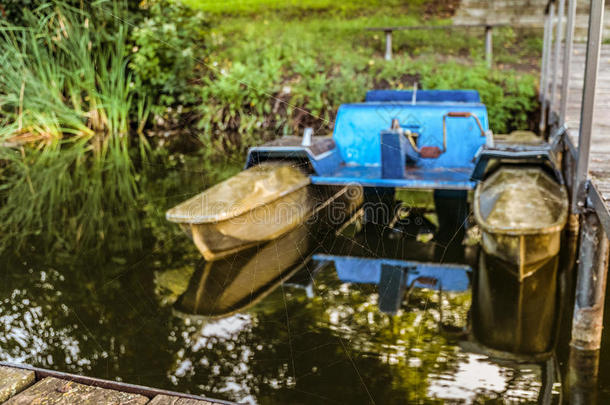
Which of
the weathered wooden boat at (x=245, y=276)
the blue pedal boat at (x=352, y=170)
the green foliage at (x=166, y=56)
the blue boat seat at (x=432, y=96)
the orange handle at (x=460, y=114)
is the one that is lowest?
the weathered wooden boat at (x=245, y=276)

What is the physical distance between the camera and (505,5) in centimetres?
1187

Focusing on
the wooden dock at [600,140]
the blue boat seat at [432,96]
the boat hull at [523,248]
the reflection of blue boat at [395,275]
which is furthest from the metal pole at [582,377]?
the blue boat seat at [432,96]

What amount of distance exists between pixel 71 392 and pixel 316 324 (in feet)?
5.55

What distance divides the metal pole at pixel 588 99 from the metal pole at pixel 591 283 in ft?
0.48

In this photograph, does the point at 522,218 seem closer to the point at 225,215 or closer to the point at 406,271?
the point at 406,271

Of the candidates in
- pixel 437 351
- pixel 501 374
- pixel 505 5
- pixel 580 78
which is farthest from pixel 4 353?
pixel 505 5

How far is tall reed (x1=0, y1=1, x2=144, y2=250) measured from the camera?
16.8ft

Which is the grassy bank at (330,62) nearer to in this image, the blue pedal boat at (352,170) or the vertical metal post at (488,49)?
the vertical metal post at (488,49)

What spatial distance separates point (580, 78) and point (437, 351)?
3.75 m

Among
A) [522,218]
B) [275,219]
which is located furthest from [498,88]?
[275,219]

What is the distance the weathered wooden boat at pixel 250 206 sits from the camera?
325cm

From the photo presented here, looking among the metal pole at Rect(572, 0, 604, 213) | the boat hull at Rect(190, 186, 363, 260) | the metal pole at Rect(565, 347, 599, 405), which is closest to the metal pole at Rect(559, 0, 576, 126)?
the metal pole at Rect(572, 0, 604, 213)

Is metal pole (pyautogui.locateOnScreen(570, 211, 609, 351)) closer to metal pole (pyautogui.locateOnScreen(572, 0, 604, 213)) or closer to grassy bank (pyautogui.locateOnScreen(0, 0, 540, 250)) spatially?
metal pole (pyautogui.locateOnScreen(572, 0, 604, 213))

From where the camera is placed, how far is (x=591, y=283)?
3.09 meters
